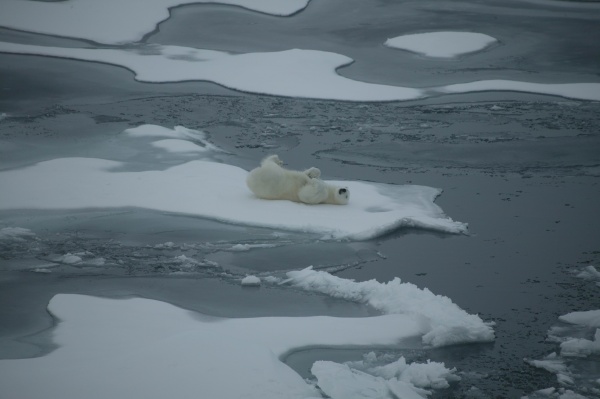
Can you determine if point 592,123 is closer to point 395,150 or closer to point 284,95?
Answer: point 395,150

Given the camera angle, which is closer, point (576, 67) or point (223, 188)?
point (223, 188)

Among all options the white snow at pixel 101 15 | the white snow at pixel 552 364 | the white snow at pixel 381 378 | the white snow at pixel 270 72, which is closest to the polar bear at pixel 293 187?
the white snow at pixel 381 378

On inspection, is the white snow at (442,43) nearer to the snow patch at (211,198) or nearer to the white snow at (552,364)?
the snow patch at (211,198)

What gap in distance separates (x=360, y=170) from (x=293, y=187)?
1.51m

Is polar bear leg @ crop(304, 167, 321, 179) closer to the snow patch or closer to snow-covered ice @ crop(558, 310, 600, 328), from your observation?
the snow patch

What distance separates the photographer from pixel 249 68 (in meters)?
13.8

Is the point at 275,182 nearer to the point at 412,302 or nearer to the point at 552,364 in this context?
the point at 412,302

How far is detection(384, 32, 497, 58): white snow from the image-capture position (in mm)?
15180

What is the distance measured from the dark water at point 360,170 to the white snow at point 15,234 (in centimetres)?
10

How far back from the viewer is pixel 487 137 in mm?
10469

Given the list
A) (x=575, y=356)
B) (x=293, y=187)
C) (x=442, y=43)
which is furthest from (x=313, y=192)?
(x=442, y=43)

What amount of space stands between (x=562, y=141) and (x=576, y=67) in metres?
4.49

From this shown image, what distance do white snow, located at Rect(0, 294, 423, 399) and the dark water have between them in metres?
0.17

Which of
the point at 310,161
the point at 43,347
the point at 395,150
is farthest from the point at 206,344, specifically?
the point at 395,150
